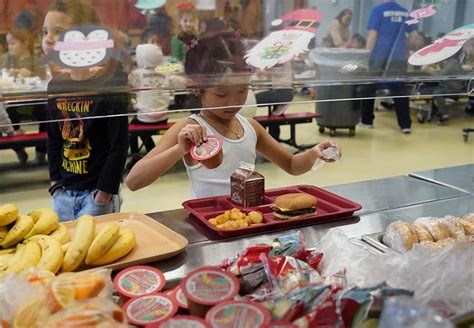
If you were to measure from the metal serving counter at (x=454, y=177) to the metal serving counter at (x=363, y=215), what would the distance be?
1.9 inches

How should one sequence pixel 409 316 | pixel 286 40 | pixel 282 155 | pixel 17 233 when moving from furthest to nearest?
1. pixel 282 155
2. pixel 286 40
3. pixel 17 233
4. pixel 409 316

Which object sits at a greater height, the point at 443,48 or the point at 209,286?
the point at 443,48

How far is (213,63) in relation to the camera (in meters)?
1.54

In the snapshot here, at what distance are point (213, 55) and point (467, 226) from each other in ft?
2.96

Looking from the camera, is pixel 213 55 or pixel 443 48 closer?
pixel 213 55

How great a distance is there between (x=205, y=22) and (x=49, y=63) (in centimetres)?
42

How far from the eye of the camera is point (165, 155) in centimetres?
190

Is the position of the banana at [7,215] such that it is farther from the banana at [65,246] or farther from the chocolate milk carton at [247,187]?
the chocolate milk carton at [247,187]

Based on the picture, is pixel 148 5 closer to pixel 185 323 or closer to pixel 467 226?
pixel 185 323

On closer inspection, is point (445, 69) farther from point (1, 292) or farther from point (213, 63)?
point (1, 292)

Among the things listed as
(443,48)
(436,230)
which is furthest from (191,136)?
(443,48)

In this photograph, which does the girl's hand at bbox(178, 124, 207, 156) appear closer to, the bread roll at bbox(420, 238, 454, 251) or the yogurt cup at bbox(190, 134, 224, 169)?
the yogurt cup at bbox(190, 134, 224, 169)

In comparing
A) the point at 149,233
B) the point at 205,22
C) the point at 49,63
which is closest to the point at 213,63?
the point at 205,22

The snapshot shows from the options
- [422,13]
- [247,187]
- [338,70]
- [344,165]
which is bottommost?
[344,165]
